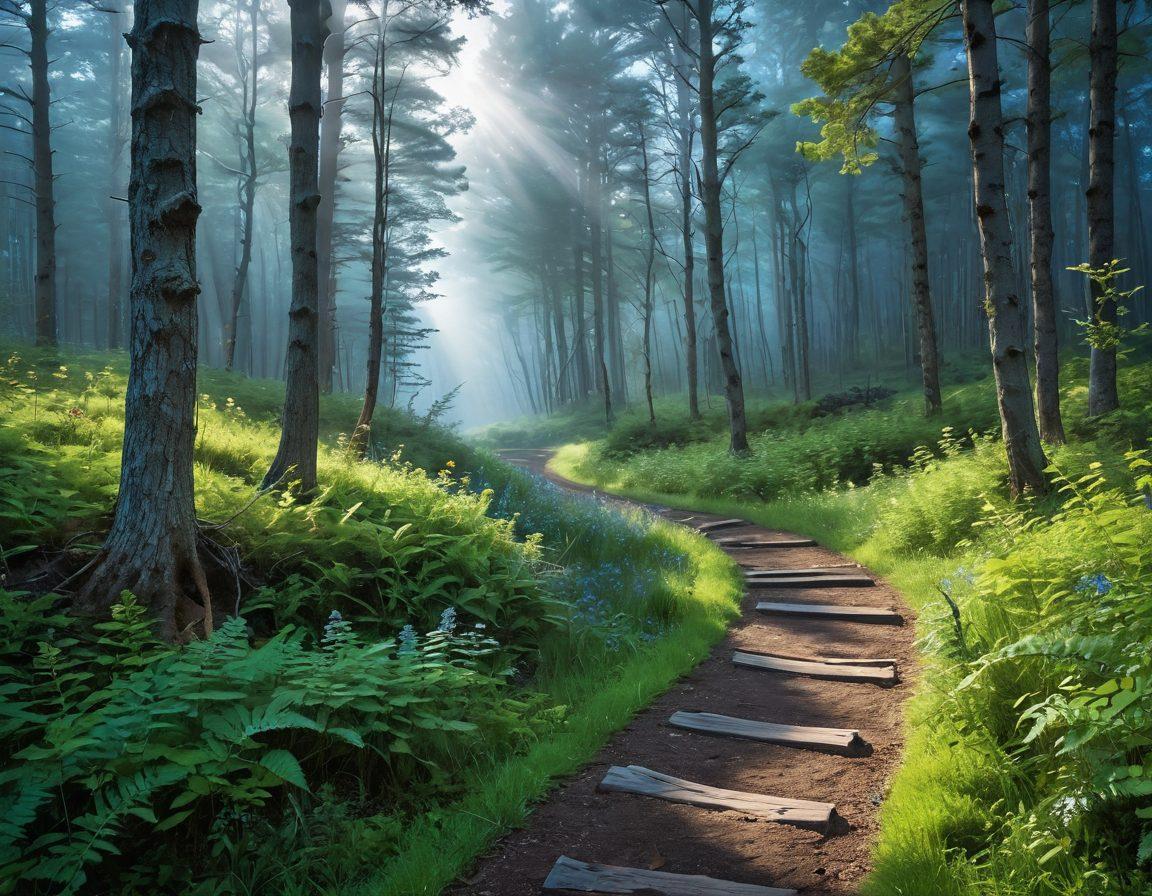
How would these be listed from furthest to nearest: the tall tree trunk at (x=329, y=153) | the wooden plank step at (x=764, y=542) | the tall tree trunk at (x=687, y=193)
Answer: the tall tree trunk at (x=687, y=193) < the tall tree trunk at (x=329, y=153) < the wooden plank step at (x=764, y=542)

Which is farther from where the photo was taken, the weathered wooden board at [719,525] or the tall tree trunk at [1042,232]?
the weathered wooden board at [719,525]

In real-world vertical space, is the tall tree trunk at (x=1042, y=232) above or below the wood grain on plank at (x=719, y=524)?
above

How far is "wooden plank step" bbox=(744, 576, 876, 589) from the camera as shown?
7582mm

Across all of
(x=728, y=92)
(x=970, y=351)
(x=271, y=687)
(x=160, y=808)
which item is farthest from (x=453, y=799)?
(x=970, y=351)

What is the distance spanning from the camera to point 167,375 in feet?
13.9

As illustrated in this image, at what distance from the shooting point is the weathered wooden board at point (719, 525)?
11.5m

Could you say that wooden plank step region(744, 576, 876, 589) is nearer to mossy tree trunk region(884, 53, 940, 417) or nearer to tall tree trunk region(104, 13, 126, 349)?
mossy tree trunk region(884, 53, 940, 417)

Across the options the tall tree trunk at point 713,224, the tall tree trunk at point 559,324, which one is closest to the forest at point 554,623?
the tall tree trunk at point 713,224

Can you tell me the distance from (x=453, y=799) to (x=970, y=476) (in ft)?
23.8

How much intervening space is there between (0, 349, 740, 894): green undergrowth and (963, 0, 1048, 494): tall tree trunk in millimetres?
3523

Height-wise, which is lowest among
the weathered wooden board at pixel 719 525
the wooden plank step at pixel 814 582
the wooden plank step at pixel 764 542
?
the wooden plank step at pixel 814 582

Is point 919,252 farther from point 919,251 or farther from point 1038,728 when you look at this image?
point 1038,728

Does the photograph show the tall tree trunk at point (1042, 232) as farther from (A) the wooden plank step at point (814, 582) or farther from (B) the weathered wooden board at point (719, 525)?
(B) the weathered wooden board at point (719, 525)

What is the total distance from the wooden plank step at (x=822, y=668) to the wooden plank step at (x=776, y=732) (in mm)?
970
